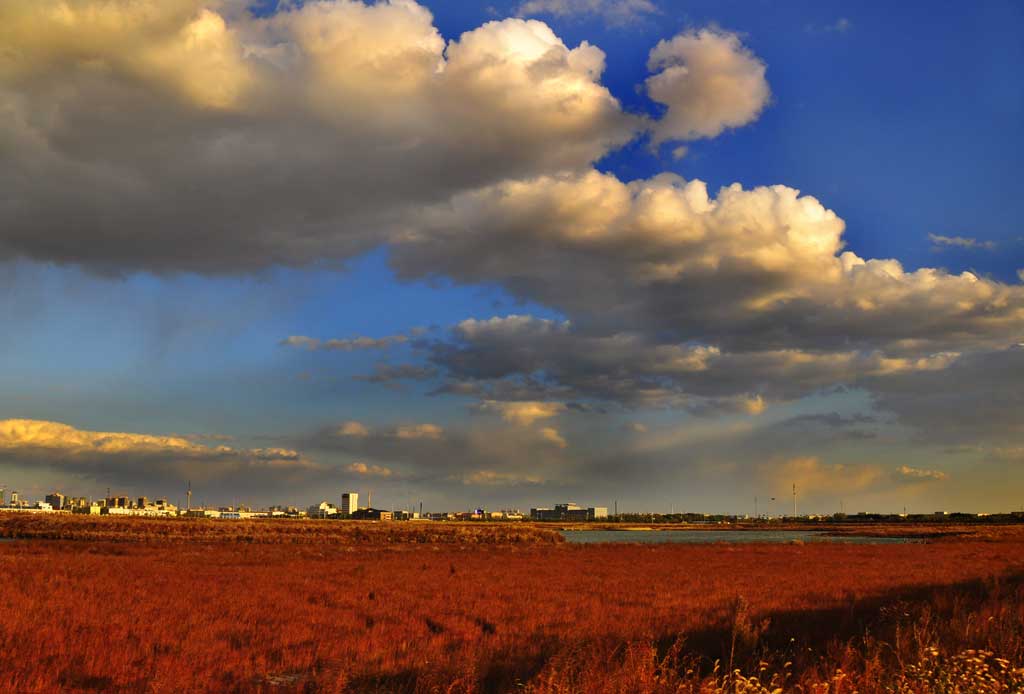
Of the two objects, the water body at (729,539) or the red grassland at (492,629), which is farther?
the water body at (729,539)

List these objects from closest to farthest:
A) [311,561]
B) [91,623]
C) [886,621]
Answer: [91,623] < [886,621] < [311,561]

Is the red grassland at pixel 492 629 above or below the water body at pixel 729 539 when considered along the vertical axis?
above

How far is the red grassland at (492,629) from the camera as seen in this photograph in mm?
10156

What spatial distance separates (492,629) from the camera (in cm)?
1828

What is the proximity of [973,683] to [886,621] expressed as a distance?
11.7m

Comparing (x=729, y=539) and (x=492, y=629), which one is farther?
(x=729, y=539)

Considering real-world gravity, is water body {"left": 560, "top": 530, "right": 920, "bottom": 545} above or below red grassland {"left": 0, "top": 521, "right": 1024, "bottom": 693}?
below

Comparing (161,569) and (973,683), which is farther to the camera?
(161,569)

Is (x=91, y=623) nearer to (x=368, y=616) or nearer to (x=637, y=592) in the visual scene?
(x=368, y=616)

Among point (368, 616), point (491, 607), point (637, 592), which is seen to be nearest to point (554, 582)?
point (637, 592)

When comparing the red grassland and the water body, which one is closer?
the red grassland

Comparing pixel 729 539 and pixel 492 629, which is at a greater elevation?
pixel 492 629

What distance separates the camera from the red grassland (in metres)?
10.2

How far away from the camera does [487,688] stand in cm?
1132
